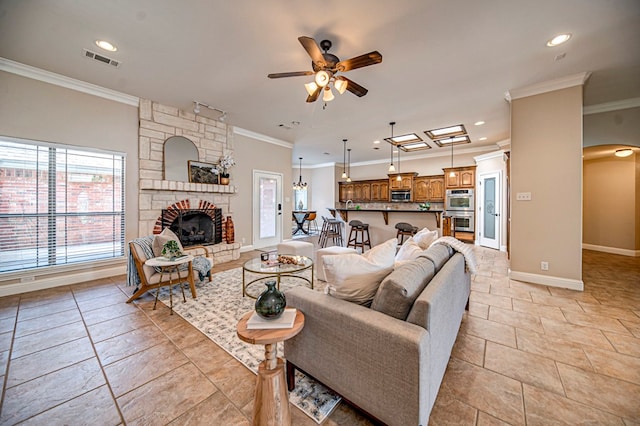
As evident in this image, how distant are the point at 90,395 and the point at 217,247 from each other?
128 inches

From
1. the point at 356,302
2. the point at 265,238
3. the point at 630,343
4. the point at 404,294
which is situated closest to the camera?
the point at 404,294

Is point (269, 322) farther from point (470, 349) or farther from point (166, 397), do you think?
point (470, 349)

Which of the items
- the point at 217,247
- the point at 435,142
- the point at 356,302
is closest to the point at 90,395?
the point at 356,302

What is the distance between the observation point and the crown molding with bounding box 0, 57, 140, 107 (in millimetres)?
3008

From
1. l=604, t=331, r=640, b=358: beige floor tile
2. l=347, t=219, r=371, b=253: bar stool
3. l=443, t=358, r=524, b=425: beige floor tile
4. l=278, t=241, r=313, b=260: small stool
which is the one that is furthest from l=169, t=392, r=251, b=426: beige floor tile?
l=347, t=219, r=371, b=253: bar stool

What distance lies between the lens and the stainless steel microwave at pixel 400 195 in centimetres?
836

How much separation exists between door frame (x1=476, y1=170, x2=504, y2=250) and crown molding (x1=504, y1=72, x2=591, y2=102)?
121 inches

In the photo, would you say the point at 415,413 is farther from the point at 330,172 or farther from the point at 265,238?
the point at 330,172

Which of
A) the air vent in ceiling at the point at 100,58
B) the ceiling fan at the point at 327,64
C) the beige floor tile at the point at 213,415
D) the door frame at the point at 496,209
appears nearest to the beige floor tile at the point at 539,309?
the beige floor tile at the point at 213,415

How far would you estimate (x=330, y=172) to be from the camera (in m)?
9.95

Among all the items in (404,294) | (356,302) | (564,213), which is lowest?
(356,302)

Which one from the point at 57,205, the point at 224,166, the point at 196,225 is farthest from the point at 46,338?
the point at 224,166

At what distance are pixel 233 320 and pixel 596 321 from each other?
372cm

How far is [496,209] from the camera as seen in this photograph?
6.22 m
